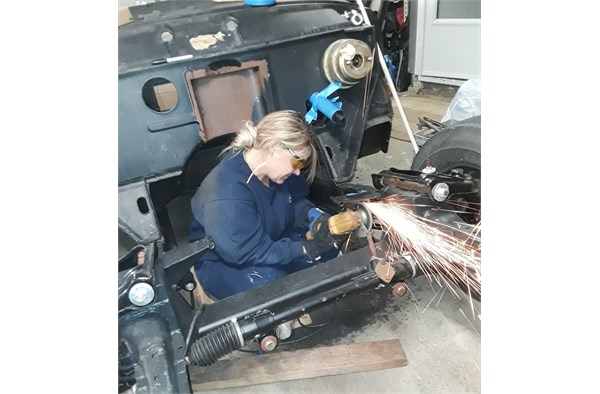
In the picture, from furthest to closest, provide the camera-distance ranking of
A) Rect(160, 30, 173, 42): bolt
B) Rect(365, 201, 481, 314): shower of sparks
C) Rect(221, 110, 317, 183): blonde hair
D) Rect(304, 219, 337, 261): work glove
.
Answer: Rect(160, 30, 173, 42): bolt, Rect(221, 110, 317, 183): blonde hair, Rect(304, 219, 337, 261): work glove, Rect(365, 201, 481, 314): shower of sparks

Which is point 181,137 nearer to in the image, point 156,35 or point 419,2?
point 156,35

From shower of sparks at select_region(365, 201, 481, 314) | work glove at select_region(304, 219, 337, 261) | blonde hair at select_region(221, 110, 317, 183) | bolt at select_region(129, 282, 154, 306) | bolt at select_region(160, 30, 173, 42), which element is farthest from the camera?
bolt at select_region(160, 30, 173, 42)

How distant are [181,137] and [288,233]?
2.84 ft

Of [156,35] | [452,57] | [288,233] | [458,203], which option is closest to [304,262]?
[288,233]

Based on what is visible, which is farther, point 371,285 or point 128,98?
point 128,98

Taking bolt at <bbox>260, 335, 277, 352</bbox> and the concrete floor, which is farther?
the concrete floor

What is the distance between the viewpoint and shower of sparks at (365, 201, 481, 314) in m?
1.93

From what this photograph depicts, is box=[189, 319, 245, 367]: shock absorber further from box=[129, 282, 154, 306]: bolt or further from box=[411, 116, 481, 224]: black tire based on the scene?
box=[411, 116, 481, 224]: black tire

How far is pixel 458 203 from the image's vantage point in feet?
7.53

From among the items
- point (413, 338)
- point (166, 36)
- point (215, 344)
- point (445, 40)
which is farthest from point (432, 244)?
point (445, 40)

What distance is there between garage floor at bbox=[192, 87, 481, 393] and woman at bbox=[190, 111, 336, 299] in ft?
1.48

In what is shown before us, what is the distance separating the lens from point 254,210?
238 centimetres

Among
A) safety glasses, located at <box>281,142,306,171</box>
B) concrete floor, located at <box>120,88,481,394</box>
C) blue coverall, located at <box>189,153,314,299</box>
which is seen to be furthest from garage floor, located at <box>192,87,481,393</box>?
safety glasses, located at <box>281,142,306,171</box>

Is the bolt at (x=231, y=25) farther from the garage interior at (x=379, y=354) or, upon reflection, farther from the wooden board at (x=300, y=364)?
the wooden board at (x=300, y=364)
